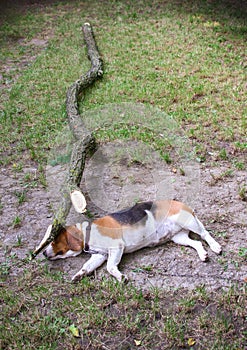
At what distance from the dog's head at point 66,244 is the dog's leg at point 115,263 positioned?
0.89ft

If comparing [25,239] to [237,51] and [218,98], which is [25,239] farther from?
[237,51]

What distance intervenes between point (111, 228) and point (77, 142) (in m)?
1.65

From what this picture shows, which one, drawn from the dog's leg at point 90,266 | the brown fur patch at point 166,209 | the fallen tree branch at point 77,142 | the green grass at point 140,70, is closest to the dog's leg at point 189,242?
the brown fur patch at point 166,209

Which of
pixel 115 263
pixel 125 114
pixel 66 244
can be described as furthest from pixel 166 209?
pixel 125 114

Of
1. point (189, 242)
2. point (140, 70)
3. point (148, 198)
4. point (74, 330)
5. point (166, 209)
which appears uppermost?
point (166, 209)

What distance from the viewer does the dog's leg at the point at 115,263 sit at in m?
3.49

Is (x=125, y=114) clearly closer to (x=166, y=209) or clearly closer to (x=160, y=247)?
(x=166, y=209)

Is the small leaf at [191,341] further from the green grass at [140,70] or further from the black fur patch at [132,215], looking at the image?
the green grass at [140,70]

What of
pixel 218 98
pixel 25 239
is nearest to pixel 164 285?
pixel 25 239

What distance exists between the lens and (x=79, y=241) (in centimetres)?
372

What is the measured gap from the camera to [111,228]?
3674 millimetres

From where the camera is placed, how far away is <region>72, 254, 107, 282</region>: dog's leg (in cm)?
352

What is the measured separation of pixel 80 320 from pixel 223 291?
1.06 metres

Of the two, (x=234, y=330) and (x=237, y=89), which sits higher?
(x=234, y=330)
